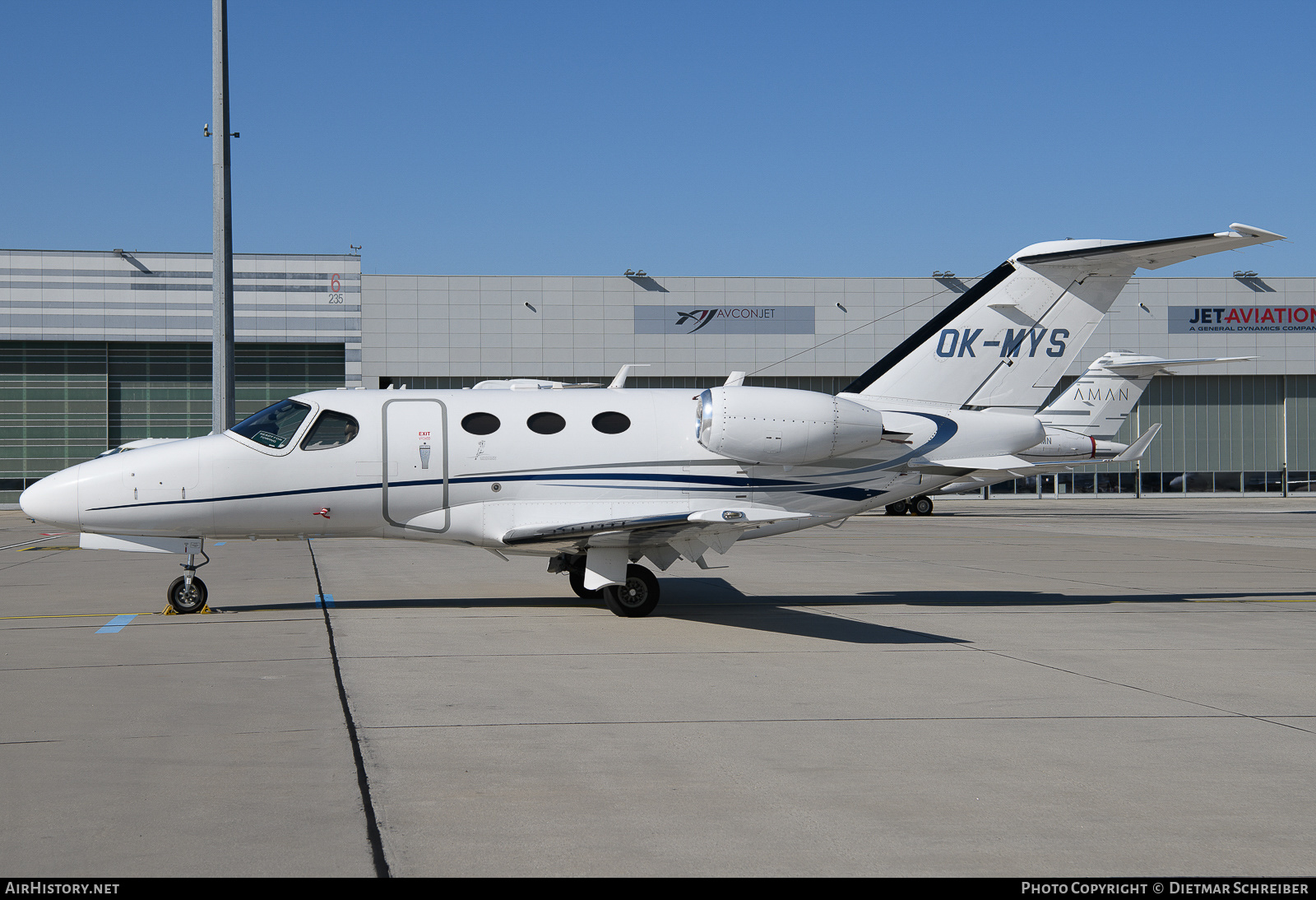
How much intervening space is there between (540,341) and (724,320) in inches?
385

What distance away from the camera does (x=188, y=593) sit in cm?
1285

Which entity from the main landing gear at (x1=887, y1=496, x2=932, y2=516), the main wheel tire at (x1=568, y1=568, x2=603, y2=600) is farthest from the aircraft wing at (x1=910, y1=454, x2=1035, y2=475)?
the main landing gear at (x1=887, y1=496, x2=932, y2=516)

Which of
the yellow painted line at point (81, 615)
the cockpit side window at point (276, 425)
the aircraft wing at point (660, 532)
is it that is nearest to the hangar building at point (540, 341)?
the aircraft wing at point (660, 532)

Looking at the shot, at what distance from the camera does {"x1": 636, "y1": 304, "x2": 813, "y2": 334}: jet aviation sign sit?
57688 millimetres

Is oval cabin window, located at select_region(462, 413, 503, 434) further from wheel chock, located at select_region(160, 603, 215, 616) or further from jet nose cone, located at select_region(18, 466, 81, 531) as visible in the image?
jet nose cone, located at select_region(18, 466, 81, 531)

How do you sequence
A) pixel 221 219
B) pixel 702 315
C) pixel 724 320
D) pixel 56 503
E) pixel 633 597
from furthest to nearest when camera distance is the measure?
pixel 724 320, pixel 702 315, pixel 221 219, pixel 633 597, pixel 56 503

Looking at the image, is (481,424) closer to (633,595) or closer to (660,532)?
(660,532)

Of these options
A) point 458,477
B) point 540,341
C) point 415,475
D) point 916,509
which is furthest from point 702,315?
point 415,475

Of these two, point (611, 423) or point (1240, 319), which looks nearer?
point (611, 423)

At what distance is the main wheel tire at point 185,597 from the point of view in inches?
503

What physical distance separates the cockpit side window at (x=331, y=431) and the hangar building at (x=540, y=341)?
133ft

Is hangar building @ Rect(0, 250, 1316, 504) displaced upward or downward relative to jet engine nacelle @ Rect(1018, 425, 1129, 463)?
upward

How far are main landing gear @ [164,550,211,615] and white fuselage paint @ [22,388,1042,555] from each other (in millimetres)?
450
